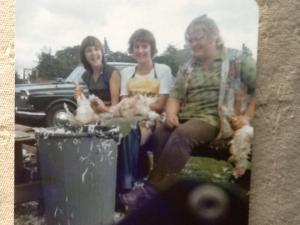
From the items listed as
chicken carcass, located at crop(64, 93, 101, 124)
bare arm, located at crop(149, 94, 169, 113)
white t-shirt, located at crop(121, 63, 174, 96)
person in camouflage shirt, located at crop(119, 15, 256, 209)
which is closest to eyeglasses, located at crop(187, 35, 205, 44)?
person in camouflage shirt, located at crop(119, 15, 256, 209)

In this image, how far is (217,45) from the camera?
159 inches

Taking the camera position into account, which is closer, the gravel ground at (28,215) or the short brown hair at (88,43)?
the short brown hair at (88,43)

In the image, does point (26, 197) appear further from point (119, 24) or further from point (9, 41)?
point (119, 24)

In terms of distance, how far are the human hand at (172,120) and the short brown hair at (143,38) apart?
46cm

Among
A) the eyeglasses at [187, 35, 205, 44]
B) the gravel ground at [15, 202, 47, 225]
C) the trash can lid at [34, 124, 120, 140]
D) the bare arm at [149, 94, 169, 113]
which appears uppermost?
the eyeglasses at [187, 35, 205, 44]

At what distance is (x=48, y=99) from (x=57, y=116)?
0.14 m

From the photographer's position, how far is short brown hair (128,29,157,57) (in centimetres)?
401

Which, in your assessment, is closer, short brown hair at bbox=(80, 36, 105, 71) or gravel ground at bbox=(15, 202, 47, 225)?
short brown hair at bbox=(80, 36, 105, 71)

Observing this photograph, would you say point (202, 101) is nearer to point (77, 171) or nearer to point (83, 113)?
point (83, 113)

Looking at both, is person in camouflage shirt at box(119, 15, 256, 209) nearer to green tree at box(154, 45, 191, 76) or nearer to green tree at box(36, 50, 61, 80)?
green tree at box(154, 45, 191, 76)

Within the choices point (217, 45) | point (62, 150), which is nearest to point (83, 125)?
point (62, 150)

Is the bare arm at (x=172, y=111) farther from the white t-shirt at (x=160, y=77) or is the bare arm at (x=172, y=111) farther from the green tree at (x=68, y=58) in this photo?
the green tree at (x=68, y=58)

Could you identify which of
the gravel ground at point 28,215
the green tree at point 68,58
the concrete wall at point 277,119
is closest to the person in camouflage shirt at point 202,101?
the concrete wall at point 277,119

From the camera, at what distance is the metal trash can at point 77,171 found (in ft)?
13.2
